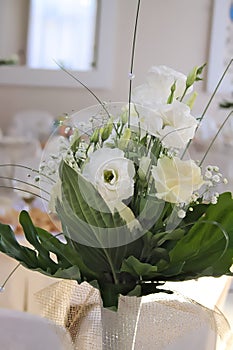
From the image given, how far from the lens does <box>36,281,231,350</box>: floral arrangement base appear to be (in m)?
0.85

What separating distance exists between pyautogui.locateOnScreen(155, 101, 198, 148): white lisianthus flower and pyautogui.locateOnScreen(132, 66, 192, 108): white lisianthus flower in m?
0.02

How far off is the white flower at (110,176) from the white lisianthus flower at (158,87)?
0.09 metres

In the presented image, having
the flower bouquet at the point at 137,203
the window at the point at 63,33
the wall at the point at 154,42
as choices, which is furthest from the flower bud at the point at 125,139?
the window at the point at 63,33

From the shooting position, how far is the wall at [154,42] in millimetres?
6445

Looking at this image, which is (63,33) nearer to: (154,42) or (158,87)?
(154,42)

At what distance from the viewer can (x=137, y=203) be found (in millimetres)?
802

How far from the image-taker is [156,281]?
84 cm

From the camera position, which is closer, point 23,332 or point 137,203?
point 137,203

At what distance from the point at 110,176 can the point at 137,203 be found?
0.05 meters

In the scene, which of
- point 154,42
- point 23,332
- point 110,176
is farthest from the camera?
point 154,42

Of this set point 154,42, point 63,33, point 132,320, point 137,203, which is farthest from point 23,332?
point 63,33

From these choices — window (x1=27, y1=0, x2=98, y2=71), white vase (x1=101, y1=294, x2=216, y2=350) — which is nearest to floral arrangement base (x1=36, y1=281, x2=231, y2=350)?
white vase (x1=101, y1=294, x2=216, y2=350)

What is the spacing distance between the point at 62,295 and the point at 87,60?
581 cm

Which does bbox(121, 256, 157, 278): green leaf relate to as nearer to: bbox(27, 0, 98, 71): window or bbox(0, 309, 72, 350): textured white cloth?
bbox(0, 309, 72, 350): textured white cloth
